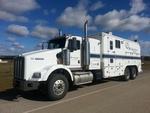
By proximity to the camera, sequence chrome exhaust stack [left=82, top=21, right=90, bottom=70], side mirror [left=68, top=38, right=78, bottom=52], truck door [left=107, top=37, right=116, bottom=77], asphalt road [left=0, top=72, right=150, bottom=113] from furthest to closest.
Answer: truck door [left=107, top=37, right=116, bottom=77] < chrome exhaust stack [left=82, top=21, right=90, bottom=70] < side mirror [left=68, top=38, right=78, bottom=52] < asphalt road [left=0, top=72, right=150, bottom=113]

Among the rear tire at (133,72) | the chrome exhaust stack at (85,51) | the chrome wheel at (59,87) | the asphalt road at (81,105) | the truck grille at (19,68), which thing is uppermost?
the chrome exhaust stack at (85,51)

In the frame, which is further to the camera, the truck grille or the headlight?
the truck grille

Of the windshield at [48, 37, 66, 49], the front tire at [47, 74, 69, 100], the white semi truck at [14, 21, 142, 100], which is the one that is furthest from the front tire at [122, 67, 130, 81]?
the front tire at [47, 74, 69, 100]

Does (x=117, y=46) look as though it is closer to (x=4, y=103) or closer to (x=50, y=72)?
(x=50, y=72)

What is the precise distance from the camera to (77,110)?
675 centimetres

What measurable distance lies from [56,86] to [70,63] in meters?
1.89

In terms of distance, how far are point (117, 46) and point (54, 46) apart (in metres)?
5.38

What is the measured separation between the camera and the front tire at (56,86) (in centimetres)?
844

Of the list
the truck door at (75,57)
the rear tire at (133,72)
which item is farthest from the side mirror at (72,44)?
the rear tire at (133,72)

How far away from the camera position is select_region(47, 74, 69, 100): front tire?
27.7ft

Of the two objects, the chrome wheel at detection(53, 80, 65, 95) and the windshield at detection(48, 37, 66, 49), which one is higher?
the windshield at detection(48, 37, 66, 49)

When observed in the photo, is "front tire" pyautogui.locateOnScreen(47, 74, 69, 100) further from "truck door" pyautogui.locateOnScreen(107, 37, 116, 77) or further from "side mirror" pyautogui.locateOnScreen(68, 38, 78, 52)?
"truck door" pyautogui.locateOnScreen(107, 37, 116, 77)

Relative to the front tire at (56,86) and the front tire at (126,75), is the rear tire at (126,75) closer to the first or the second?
the front tire at (126,75)

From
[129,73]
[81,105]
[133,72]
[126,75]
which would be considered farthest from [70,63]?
[133,72]
